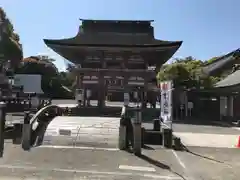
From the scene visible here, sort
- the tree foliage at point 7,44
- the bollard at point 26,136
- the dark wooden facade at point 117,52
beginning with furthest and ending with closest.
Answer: the tree foliage at point 7,44 → the dark wooden facade at point 117,52 → the bollard at point 26,136

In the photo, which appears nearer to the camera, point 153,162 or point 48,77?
point 153,162

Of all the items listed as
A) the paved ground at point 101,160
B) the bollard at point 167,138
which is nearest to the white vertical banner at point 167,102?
the bollard at point 167,138

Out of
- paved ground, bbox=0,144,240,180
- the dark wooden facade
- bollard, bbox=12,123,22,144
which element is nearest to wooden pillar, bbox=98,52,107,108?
the dark wooden facade

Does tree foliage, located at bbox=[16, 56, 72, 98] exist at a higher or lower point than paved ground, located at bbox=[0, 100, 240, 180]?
higher

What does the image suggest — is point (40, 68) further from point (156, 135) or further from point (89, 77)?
point (156, 135)

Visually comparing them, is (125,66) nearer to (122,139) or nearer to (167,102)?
(167,102)

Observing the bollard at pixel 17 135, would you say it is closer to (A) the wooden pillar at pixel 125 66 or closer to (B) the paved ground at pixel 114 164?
(B) the paved ground at pixel 114 164

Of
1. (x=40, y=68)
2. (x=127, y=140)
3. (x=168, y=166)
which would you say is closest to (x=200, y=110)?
(x=127, y=140)

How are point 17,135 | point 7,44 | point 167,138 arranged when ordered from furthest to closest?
point 7,44
point 17,135
point 167,138

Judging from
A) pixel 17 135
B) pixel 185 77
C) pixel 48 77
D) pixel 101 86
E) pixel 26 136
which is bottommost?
pixel 17 135

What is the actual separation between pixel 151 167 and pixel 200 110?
2398 cm

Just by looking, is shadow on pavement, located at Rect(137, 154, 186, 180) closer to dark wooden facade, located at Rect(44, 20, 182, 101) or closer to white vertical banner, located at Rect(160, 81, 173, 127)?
white vertical banner, located at Rect(160, 81, 173, 127)

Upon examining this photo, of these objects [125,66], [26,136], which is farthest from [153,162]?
[125,66]

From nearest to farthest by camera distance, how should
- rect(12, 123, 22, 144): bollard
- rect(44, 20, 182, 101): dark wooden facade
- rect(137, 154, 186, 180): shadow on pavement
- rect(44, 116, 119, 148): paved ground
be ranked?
rect(137, 154, 186, 180): shadow on pavement < rect(44, 116, 119, 148): paved ground < rect(12, 123, 22, 144): bollard < rect(44, 20, 182, 101): dark wooden facade
